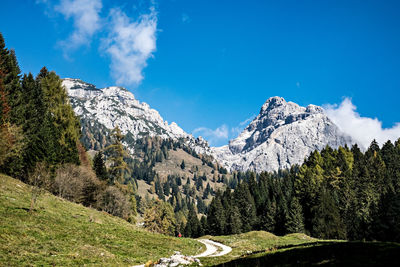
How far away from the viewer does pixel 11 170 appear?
154 ft

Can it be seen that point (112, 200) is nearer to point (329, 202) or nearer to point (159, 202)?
point (159, 202)

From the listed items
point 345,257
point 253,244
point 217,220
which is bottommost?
point 253,244

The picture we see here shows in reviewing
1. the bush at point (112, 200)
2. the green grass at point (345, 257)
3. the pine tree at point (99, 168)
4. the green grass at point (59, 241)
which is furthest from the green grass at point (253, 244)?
the pine tree at point (99, 168)

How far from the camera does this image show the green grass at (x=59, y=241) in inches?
765

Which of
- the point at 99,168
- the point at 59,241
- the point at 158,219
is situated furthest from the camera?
the point at 158,219

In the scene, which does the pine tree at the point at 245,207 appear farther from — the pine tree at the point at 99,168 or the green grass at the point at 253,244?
the pine tree at the point at 99,168

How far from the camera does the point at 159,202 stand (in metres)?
115

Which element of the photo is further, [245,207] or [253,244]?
[245,207]

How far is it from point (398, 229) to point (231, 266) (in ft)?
179

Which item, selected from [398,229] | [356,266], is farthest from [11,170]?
[398,229]

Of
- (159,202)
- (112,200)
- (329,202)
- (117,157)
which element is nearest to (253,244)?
(112,200)

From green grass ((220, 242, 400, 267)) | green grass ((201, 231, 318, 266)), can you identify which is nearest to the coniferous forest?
green grass ((201, 231, 318, 266))

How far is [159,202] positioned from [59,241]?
93571mm

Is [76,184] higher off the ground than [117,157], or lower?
lower
